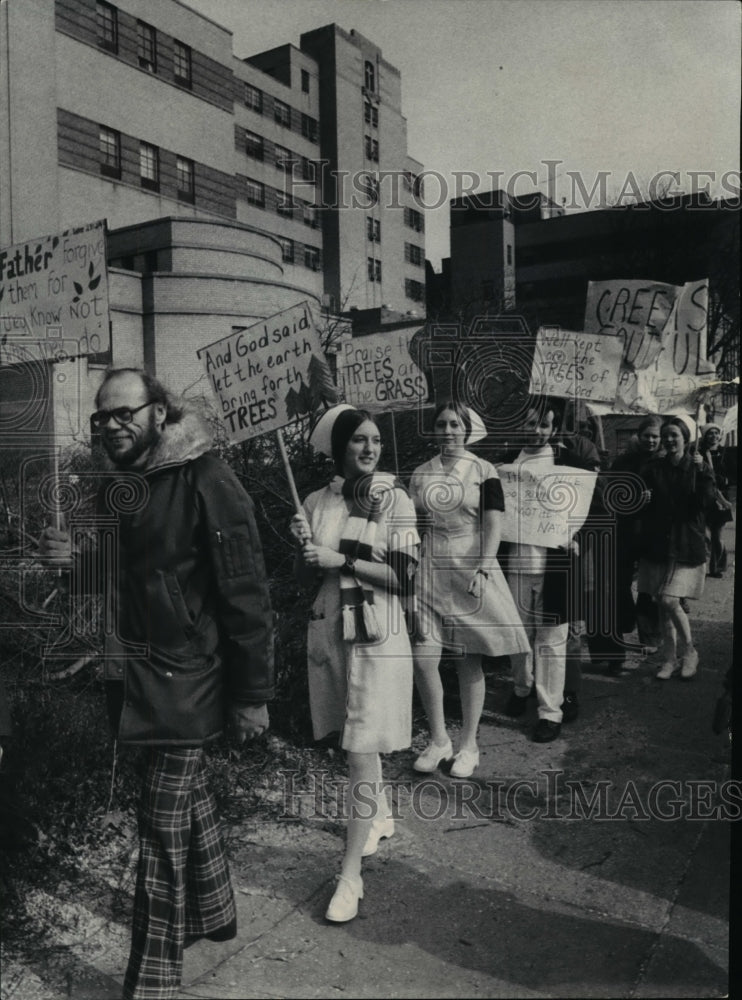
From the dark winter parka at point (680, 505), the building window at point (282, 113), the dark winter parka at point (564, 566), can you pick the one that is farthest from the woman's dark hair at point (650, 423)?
the building window at point (282, 113)

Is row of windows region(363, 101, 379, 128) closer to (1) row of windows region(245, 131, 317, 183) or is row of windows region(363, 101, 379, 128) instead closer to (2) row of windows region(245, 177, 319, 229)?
(1) row of windows region(245, 131, 317, 183)

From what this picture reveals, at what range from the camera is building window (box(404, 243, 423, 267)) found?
476cm

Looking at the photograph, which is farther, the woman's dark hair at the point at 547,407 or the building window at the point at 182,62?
the woman's dark hair at the point at 547,407

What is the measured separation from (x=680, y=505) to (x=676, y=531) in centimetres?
17

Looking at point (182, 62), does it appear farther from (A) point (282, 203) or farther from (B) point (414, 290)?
(B) point (414, 290)

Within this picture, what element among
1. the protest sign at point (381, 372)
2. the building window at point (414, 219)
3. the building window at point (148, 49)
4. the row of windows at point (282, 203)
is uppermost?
the building window at point (148, 49)

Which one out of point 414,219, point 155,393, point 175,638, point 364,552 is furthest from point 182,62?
point 175,638

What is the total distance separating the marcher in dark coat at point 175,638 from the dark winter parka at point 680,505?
3681 millimetres

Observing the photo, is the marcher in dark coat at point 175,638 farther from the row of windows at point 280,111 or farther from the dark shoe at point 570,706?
the dark shoe at point 570,706

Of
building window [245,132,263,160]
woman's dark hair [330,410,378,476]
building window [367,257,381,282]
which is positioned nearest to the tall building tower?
building window [367,257,381,282]

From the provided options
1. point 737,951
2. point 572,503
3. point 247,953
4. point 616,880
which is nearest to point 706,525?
point 572,503

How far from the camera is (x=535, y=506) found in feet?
16.6

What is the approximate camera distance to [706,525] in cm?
569

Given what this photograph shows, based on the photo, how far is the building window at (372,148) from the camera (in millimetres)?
4535
